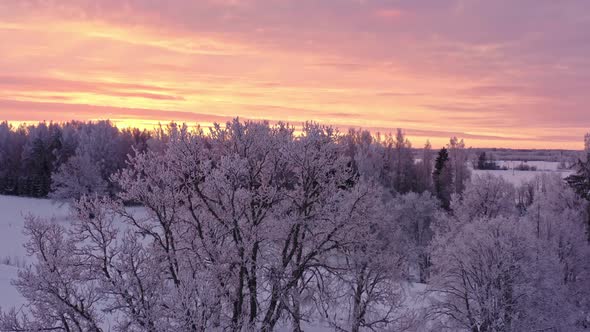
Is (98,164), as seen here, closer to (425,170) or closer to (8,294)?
(8,294)

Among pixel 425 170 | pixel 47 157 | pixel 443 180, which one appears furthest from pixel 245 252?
pixel 425 170

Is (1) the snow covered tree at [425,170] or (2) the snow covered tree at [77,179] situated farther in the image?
(1) the snow covered tree at [425,170]

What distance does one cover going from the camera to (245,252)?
55.7ft

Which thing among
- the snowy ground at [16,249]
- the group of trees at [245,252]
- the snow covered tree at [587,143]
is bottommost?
the snowy ground at [16,249]

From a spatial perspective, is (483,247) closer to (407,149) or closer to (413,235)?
(413,235)

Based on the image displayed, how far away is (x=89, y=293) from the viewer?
14.1m

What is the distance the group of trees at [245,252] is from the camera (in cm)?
1410

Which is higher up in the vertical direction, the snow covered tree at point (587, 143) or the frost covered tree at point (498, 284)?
the snow covered tree at point (587, 143)

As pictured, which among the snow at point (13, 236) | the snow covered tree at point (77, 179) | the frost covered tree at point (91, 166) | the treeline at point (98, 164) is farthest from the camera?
the treeline at point (98, 164)

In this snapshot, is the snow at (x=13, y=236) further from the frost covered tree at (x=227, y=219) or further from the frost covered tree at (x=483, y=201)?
the frost covered tree at (x=483, y=201)

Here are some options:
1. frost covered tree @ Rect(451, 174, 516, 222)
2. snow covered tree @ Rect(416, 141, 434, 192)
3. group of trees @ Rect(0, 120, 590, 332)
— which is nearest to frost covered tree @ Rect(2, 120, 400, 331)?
group of trees @ Rect(0, 120, 590, 332)

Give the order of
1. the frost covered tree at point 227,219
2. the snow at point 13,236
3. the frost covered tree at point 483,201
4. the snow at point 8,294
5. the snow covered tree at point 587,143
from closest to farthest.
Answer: the frost covered tree at point 227,219
the snow at point 8,294
the snow at point 13,236
the frost covered tree at point 483,201
the snow covered tree at point 587,143

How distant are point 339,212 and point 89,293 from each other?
8594 mm

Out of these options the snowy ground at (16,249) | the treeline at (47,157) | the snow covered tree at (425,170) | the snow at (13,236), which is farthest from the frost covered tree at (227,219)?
the snow covered tree at (425,170)
